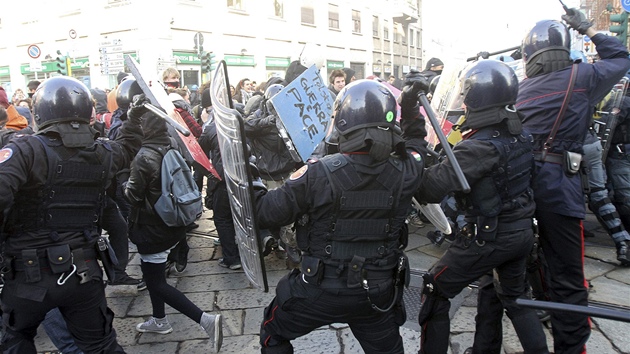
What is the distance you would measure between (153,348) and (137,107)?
5.52ft

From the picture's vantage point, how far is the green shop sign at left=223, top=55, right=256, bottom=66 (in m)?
21.0

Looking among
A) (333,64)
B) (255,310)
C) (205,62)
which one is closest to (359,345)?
(255,310)

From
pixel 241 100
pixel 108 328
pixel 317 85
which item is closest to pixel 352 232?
pixel 108 328

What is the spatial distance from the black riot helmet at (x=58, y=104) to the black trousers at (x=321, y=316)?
137cm

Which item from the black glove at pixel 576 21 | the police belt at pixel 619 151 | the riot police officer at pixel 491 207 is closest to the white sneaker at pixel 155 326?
the riot police officer at pixel 491 207

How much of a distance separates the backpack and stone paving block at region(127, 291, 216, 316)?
994 millimetres

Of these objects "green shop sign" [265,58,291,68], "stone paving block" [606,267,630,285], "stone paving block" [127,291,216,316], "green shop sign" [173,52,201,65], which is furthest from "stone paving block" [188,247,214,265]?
"green shop sign" [265,58,291,68]

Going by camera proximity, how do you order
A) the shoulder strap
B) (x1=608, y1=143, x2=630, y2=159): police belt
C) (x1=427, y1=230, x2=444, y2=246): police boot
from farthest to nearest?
1. (x1=427, y1=230, x2=444, y2=246): police boot
2. (x1=608, y1=143, x2=630, y2=159): police belt
3. the shoulder strap

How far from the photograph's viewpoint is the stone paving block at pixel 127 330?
3.50m

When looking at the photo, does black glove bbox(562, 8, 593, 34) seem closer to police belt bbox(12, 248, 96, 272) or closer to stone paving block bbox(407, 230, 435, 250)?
stone paving block bbox(407, 230, 435, 250)

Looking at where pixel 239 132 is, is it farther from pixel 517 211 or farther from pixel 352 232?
pixel 517 211

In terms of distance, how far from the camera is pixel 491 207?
8.54 feet

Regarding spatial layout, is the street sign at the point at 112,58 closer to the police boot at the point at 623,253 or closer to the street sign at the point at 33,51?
the street sign at the point at 33,51

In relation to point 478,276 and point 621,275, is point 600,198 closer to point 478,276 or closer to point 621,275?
point 621,275
